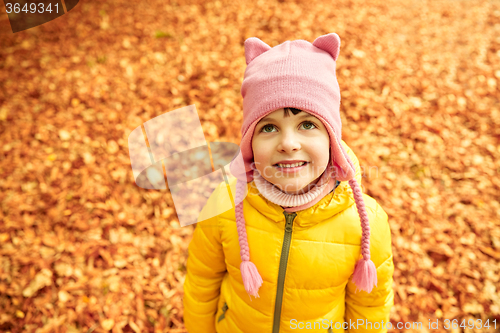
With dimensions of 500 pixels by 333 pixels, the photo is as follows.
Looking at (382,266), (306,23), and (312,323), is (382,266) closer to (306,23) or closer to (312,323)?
(312,323)

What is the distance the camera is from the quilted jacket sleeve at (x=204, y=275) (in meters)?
1.69

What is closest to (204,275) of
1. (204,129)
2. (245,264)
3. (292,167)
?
(245,264)

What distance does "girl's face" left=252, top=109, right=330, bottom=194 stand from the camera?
1.34 meters

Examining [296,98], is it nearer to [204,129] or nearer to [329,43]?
[329,43]

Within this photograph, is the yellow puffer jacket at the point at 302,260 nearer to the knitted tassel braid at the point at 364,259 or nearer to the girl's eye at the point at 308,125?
the knitted tassel braid at the point at 364,259

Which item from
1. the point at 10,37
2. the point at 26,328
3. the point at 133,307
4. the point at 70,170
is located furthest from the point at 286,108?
the point at 10,37

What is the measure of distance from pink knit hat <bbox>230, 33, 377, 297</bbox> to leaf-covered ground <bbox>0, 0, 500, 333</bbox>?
169 centimetres

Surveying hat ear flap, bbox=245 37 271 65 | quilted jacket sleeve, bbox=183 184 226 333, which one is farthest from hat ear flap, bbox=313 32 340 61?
quilted jacket sleeve, bbox=183 184 226 333

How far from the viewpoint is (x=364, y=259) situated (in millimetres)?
1500

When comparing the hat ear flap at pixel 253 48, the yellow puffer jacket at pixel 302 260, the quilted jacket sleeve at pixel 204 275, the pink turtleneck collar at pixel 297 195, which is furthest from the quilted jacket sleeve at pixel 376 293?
the hat ear flap at pixel 253 48

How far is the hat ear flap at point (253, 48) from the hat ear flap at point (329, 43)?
25 cm

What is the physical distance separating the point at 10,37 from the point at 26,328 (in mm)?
4322

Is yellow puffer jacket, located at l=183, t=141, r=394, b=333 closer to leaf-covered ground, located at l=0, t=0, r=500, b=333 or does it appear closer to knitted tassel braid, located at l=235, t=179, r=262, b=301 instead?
knitted tassel braid, located at l=235, t=179, r=262, b=301

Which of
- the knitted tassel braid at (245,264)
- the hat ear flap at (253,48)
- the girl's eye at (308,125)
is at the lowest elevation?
the knitted tassel braid at (245,264)
